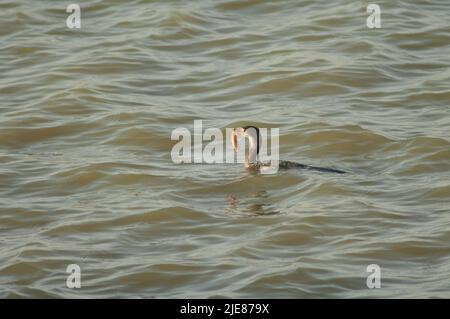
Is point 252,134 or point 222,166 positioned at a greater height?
point 252,134

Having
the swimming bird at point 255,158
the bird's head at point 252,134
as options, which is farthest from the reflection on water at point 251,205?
the bird's head at point 252,134

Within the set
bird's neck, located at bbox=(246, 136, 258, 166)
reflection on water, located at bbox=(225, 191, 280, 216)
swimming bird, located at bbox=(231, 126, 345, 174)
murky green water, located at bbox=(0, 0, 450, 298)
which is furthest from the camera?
bird's neck, located at bbox=(246, 136, 258, 166)

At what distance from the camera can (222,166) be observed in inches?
441

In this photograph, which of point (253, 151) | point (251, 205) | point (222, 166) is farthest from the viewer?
point (222, 166)

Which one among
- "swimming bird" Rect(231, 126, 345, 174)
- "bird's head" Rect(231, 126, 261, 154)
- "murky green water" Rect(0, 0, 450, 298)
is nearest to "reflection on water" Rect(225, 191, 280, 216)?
"murky green water" Rect(0, 0, 450, 298)

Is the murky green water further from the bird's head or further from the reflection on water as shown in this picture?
the bird's head

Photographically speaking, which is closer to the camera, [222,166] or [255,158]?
[255,158]

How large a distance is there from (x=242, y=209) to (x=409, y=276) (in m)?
2.05

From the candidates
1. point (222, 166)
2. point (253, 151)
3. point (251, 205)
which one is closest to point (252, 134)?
point (253, 151)

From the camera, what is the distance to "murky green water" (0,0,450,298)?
28.2ft

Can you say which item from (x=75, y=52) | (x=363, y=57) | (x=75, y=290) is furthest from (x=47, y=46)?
(x=75, y=290)

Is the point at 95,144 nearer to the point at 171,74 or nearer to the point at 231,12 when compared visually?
the point at 171,74

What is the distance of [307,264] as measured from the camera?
8562 mm

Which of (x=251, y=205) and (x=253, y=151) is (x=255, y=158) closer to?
(x=253, y=151)
